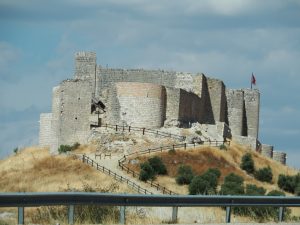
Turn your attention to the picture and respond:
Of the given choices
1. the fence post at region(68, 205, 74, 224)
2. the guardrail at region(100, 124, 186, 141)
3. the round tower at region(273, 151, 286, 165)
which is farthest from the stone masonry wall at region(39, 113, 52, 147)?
the fence post at region(68, 205, 74, 224)

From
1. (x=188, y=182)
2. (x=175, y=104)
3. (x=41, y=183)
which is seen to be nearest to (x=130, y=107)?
(x=175, y=104)

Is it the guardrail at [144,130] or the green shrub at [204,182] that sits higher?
the guardrail at [144,130]

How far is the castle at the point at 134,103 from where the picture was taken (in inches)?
2480

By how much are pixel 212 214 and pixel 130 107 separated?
1713 inches

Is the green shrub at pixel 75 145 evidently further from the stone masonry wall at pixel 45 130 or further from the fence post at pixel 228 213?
the fence post at pixel 228 213

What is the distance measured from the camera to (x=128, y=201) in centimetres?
1889

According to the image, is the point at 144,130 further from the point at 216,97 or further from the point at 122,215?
the point at 122,215

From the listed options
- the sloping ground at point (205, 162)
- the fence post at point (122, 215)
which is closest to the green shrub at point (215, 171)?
the sloping ground at point (205, 162)

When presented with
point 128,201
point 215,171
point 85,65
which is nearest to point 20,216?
point 128,201

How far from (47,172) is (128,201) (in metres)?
37.9

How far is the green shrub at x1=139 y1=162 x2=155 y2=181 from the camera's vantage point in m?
55.3

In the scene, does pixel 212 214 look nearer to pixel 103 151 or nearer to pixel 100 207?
pixel 100 207

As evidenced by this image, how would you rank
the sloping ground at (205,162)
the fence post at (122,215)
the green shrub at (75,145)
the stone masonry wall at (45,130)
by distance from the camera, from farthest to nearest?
1. the stone masonry wall at (45,130)
2. the green shrub at (75,145)
3. the sloping ground at (205,162)
4. the fence post at (122,215)

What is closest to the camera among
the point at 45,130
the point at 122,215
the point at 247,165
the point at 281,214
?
the point at 122,215
